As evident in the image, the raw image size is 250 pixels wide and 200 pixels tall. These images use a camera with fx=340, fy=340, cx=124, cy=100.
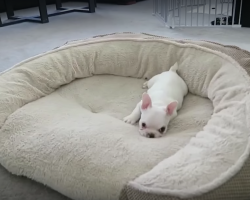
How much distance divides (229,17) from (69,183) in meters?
2.49

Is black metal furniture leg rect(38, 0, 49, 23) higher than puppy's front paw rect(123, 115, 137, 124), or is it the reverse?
black metal furniture leg rect(38, 0, 49, 23)

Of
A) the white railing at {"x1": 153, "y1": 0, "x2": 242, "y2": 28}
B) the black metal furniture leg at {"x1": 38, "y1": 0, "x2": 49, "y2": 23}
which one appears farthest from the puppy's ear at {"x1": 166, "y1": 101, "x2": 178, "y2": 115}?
the black metal furniture leg at {"x1": 38, "y1": 0, "x2": 49, "y2": 23}

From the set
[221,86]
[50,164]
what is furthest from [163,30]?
[50,164]

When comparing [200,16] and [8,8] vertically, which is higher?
[8,8]

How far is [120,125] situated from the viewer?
1.26m

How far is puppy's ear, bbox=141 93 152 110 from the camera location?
1.24 metres

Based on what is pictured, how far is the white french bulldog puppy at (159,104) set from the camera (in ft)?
4.00

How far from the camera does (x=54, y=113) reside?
1.33 meters

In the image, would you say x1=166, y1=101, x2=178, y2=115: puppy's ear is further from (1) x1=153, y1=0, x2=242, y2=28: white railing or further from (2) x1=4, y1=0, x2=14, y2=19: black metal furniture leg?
(2) x1=4, y1=0, x2=14, y2=19: black metal furniture leg

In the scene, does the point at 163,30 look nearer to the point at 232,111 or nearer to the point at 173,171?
the point at 232,111

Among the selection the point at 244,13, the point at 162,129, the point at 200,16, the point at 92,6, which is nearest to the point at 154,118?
the point at 162,129

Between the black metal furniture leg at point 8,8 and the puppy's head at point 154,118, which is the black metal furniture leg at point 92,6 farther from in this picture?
the puppy's head at point 154,118

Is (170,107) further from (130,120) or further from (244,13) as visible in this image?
(244,13)

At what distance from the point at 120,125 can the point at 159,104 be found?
0.59 ft
